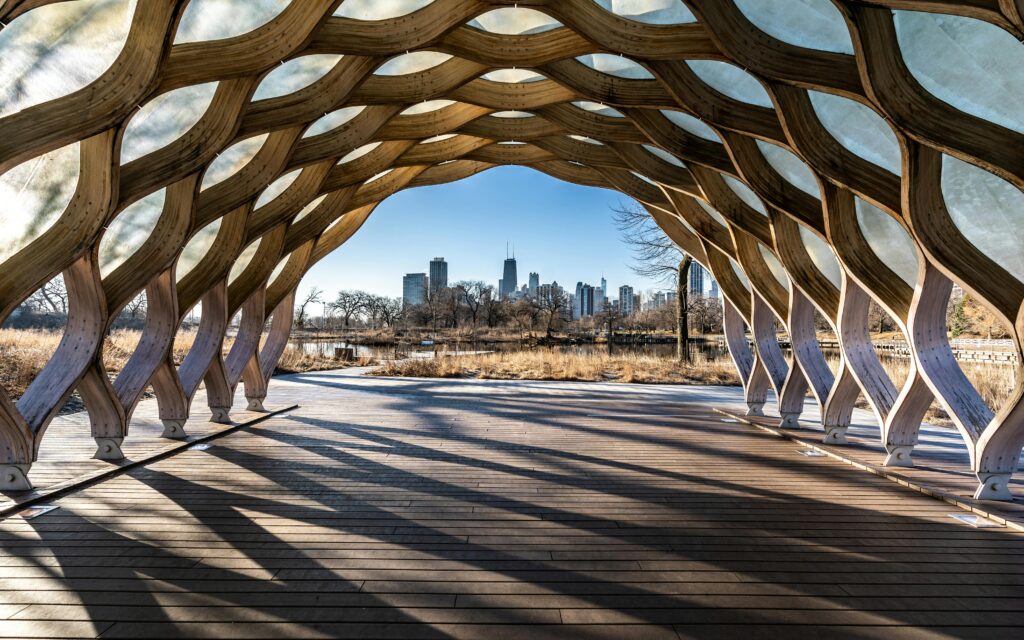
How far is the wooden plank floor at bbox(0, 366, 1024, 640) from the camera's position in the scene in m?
3.42

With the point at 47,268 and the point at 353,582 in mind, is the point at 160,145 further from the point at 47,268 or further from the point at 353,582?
the point at 353,582

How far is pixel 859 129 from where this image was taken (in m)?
6.59

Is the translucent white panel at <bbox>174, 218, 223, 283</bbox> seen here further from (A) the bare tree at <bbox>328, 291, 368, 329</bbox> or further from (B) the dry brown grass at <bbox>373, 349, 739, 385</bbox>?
(A) the bare tree at <bbox>328, 291, 368, 329</bbox>

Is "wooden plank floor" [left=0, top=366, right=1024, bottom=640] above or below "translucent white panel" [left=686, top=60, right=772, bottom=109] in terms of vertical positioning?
below

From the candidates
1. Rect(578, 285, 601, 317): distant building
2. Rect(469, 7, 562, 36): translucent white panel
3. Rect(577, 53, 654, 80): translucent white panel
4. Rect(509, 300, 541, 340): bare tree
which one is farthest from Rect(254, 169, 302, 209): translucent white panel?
Rect(578, 285, 601, 317): distant building

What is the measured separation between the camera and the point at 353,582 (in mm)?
3893

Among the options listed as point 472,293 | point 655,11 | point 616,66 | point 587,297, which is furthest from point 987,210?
point 587,297

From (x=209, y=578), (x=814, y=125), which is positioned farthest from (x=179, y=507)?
(x=814, y=125)

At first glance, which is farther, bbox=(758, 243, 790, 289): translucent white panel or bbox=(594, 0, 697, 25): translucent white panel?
bbox=(758, 243, 790, 289): translucent white panel

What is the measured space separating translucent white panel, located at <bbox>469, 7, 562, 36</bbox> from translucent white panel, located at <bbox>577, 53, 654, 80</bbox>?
885mm

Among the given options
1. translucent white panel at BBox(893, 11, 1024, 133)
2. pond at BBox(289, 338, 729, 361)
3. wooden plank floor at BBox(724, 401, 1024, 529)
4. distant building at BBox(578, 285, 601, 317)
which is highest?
distant building at BBox(578, 285, 601, 317)

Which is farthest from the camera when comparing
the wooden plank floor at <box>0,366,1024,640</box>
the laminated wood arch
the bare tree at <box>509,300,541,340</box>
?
the bare tree at <box>509,300,541,340</box>

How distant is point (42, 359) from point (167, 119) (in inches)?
509

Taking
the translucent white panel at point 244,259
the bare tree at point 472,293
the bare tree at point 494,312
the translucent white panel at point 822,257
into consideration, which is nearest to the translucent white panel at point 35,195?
the translucent white panel at point 244,259
